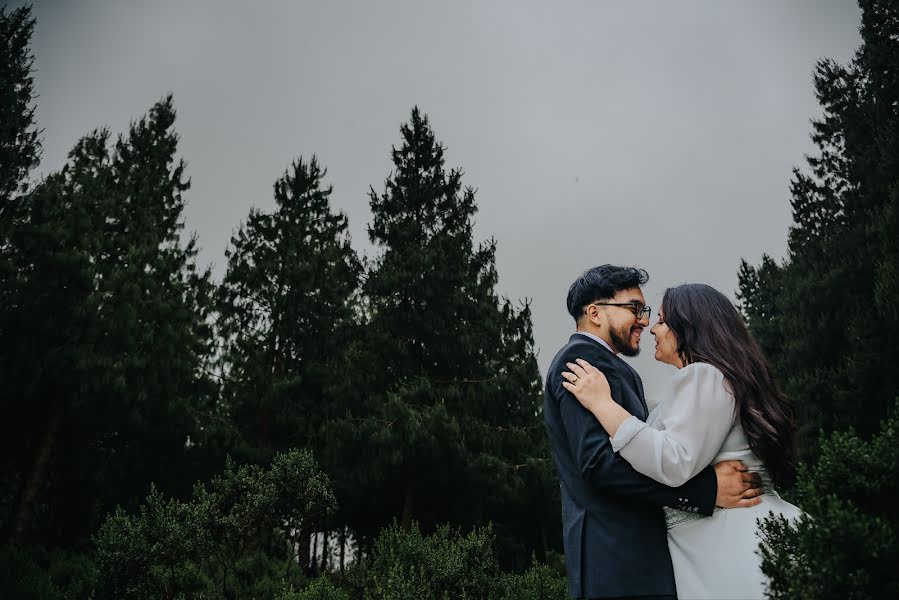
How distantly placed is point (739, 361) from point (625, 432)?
26.7 inches

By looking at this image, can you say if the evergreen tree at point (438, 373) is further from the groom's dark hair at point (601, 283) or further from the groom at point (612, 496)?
the groom at point (612, 496)

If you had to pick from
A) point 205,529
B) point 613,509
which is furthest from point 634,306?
point 205,529

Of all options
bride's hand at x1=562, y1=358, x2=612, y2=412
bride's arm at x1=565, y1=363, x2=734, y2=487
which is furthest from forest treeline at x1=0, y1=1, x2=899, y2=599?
bride's arm at x1=565, y1=363, x2=734, y2=487

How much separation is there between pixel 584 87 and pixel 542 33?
2622 cm

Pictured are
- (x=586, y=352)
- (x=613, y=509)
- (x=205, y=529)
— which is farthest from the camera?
(x=205, y=529)

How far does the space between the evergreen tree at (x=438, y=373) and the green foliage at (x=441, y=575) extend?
5.16 m

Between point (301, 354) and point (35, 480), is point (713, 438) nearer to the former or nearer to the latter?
point (35, 480)

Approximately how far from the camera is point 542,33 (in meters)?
79.3

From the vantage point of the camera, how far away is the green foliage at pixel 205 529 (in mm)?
7105

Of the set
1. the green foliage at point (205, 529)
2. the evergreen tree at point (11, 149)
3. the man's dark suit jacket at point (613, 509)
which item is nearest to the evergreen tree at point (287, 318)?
the evergreen tree at point (11, 149)

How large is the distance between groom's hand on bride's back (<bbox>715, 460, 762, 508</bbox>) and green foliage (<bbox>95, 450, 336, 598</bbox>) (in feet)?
23.3

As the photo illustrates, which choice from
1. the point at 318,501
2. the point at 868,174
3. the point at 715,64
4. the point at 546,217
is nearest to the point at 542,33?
the point at 715,64

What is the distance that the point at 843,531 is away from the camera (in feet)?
5.65

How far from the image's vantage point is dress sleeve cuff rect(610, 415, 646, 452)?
85.4 inches
